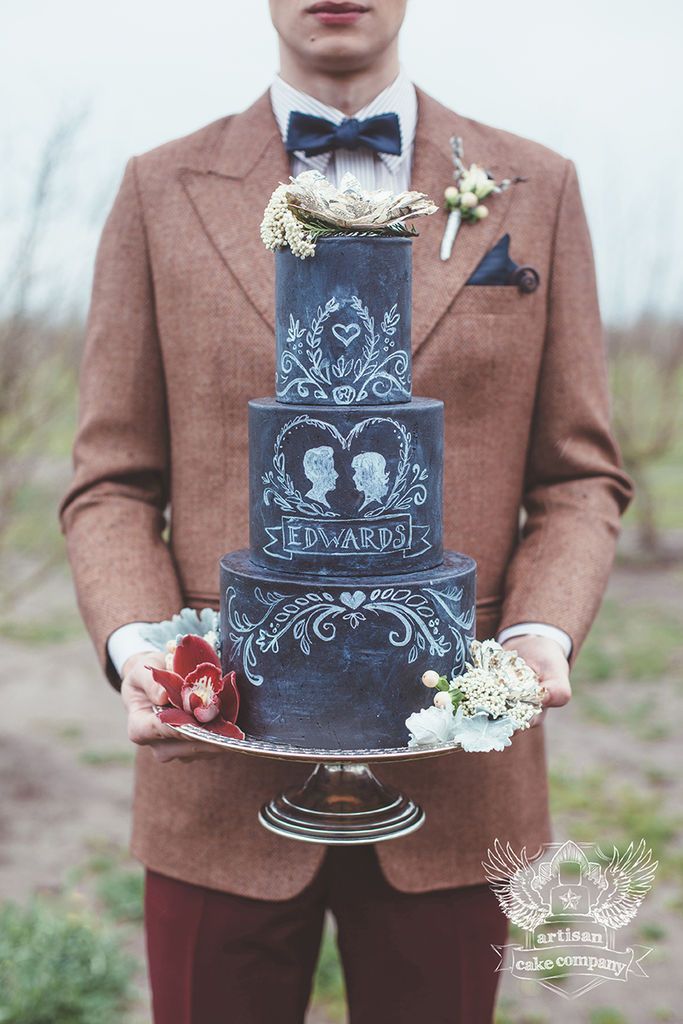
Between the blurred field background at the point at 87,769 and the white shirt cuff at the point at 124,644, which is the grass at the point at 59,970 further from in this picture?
the white shirt cuff at the point at 124,644

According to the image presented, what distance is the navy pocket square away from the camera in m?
2.47

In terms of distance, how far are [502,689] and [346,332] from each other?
655mm

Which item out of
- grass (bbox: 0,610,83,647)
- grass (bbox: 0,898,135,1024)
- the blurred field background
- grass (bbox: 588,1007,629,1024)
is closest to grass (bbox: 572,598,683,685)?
the blurred field background

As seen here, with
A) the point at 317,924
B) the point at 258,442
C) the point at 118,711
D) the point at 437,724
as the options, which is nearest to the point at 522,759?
the point at 317,924

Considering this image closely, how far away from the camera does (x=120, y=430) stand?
2.57 meters

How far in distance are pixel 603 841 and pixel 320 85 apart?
12.3ft

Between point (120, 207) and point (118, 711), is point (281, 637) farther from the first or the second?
point (118, 711)

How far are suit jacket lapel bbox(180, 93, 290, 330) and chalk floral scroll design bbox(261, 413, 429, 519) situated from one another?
19.4 inches

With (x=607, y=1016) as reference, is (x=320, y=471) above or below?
above

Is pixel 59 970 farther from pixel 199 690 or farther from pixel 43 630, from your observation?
pixel 43 630

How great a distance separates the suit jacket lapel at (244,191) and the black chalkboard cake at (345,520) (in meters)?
0.40

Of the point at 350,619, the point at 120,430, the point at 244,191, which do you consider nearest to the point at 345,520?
the point at 350,619

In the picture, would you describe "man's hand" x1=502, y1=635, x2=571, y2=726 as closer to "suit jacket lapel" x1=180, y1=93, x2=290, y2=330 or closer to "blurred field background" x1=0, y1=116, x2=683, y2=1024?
"blurred field background" x1=0, y1=116, x2=683, y2=1024

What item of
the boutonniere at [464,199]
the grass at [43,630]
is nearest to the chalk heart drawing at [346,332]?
the boutonniere at [464,199]
